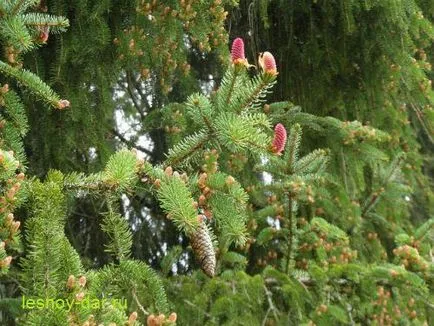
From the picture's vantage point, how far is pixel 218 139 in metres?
1.35

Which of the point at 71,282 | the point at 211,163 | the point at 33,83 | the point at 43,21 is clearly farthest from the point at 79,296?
the point at 43,21

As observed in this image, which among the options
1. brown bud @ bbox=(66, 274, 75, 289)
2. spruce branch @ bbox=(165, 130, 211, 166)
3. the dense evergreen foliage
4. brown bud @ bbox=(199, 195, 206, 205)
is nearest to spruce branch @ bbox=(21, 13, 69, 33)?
the dense evergreen foliage

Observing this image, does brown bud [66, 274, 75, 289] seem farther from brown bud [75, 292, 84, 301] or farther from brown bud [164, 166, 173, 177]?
brown bud [164, 166, 173, 177]

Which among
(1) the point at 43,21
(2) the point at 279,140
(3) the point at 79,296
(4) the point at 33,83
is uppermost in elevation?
(1) the point at 43,21

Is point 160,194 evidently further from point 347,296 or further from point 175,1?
point 347,296

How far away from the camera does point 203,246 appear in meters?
1.42

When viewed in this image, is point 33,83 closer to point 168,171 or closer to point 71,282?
point 168,171

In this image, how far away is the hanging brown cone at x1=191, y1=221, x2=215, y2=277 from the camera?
1402 mm

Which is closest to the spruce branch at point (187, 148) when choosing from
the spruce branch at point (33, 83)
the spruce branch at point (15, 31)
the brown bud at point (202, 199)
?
the brown bud at point (202, 199)

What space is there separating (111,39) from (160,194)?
1.15m

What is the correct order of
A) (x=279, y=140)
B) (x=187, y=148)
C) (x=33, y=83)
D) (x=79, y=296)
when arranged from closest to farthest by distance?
1. (x=79, y=296)
2. (x=279, y=140)
3. (x=187, y=148)
4. (x=33, y=83)

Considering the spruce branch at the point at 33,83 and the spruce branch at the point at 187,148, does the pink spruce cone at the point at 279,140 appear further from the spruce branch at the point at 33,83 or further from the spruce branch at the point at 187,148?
the spruce branch at the point at 33,83

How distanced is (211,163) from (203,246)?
21cm

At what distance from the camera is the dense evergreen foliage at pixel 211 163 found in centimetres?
129
